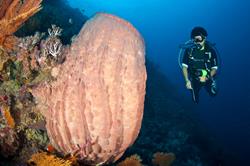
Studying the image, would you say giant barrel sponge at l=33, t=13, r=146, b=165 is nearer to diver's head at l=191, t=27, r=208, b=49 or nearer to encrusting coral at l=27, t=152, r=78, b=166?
encrusting coral at l=27, t=152, r=78, b=166

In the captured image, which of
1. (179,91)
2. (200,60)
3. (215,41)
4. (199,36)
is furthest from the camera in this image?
(215,41)

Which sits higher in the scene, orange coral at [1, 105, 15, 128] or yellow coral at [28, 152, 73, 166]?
orange coral at [1, 105, 15, 128]

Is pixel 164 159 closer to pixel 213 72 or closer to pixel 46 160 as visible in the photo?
pixel 213 72

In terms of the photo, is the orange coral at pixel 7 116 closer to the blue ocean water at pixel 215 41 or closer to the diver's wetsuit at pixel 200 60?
the diver's wetsuit at pixel 200 60

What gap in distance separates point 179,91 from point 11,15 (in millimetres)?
20518

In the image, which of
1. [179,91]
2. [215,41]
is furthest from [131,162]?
[215,41]

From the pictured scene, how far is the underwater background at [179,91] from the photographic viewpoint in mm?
7062

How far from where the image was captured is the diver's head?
24.1 feet

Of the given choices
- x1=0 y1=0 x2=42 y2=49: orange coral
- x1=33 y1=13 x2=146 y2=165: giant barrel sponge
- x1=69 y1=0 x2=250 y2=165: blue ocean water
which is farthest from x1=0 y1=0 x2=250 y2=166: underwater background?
x1=0 y1=0 x2=42 y2=49: orange coral

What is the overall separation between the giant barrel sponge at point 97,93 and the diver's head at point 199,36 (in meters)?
4.33

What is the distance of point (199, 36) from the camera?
7.44 meters

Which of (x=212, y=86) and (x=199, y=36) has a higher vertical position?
(x=199, y=36)

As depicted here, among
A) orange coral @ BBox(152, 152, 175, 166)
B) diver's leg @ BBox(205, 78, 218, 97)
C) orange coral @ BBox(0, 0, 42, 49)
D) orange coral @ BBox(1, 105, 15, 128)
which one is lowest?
orange coral @ BBox(152, 152, 175, 166)

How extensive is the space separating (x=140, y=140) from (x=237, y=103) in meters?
40.1
